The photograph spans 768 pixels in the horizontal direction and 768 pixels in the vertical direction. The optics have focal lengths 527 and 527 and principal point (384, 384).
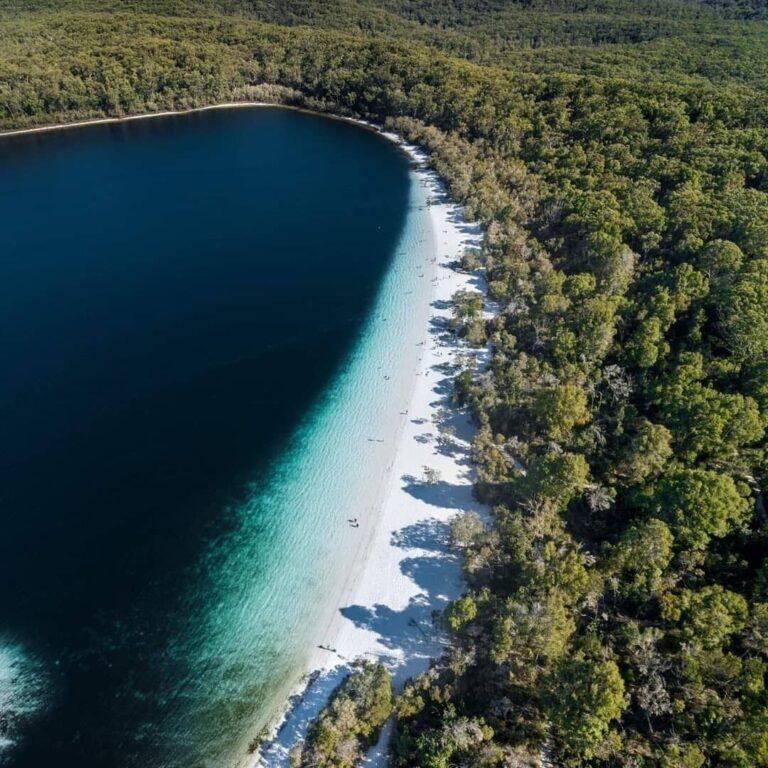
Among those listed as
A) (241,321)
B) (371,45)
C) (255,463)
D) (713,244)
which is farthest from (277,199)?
(371,45)

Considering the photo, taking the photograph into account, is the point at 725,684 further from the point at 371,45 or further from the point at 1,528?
the point at 371,45

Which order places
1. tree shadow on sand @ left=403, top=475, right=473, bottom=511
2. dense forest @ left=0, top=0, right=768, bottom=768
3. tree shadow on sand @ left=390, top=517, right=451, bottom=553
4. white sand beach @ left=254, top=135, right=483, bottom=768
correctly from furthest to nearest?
tree shadow on sand @ left=403, top=475, right=473, bottom=511
tree shadow on sand @ left=390, top=517, right=451, bottom=553
white sand beach @ left=254, top=135, right=483, bottom=768
dense forest @ left=0, top=0, right=768, bottom=768

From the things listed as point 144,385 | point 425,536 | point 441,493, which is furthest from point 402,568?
point 144,385

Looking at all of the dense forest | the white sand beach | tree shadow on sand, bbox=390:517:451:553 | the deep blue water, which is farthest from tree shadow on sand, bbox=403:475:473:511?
the deep blue water

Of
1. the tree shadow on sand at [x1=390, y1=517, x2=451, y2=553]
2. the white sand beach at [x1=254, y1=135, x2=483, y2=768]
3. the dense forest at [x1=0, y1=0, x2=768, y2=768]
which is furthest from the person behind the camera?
the tree shadow on sand at [x1=390, y1=517, x2=451, y2=553]

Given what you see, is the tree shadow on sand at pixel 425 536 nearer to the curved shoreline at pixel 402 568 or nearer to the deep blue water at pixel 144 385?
the curved shoreline at pixel 402 568

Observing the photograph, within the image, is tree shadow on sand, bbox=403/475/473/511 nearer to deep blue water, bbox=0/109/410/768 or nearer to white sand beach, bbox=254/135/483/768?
white sand beach, bbox=254/135/483/768
